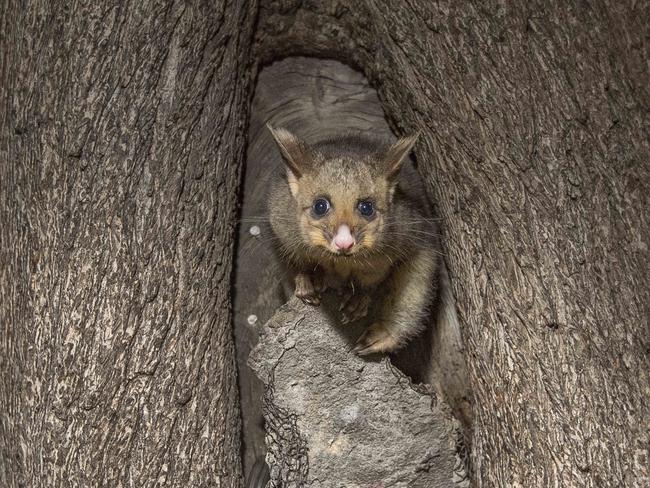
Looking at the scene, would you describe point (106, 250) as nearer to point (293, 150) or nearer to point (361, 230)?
point (293, 150)

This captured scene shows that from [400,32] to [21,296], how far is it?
2.00 metres

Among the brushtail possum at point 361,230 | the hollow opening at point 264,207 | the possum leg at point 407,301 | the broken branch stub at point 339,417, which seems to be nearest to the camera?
the brushtail possum at point 361,230

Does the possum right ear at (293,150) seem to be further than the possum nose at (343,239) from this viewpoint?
Yes

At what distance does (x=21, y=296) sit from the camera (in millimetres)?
3494

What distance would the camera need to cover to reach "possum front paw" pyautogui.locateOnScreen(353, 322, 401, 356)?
3881 millimetres

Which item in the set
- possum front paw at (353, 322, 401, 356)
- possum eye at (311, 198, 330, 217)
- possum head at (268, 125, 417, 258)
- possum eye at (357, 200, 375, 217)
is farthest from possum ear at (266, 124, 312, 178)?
possum front paw at (353, 322, 401, 356)

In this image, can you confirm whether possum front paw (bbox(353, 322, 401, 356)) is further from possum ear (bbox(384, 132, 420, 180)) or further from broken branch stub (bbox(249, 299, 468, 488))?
possum ear (bbox(384, 132, 420, 180))

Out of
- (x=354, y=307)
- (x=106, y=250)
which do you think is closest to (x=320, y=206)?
(x=354, y=307)

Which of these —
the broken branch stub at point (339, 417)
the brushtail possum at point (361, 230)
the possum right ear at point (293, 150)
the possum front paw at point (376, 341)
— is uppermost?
the possum right ear at point (293, 150)

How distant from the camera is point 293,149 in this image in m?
3.64

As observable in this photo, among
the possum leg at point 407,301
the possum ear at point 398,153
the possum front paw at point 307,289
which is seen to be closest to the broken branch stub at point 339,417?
the possum front paw at point 307,289

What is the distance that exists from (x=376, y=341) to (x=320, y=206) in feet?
2.51

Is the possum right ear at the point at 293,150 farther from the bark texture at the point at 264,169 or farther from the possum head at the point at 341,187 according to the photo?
the bark texture at the point at 264,169

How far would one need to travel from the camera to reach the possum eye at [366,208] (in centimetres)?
355
